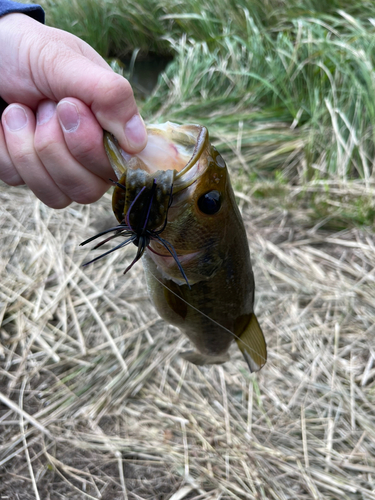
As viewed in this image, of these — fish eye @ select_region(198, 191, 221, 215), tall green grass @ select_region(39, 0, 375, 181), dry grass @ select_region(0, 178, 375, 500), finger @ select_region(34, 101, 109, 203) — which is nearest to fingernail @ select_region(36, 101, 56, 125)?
finger @ select_region(34, 101, 109, 203)

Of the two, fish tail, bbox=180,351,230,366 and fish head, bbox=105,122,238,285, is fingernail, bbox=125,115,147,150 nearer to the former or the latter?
fish head, bbox=105,122,238,285

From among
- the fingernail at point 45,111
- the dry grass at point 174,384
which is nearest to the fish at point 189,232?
the fingernail at point 45,111

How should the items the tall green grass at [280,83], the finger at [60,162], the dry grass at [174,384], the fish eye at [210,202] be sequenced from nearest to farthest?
the fish eye at [210,202] < the finger at [60,162] < the dry grass at [174,384] < the tall green grass at [280,83]

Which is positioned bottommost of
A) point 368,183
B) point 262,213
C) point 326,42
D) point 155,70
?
point 155,70

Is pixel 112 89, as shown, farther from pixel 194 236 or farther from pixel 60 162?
pixel 194 236

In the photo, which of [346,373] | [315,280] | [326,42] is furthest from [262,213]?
[326,42]

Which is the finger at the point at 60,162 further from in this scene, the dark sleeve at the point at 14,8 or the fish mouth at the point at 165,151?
the dark sleeve at the point at 14,8

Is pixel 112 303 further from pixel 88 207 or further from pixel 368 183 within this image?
pixel 368 183
